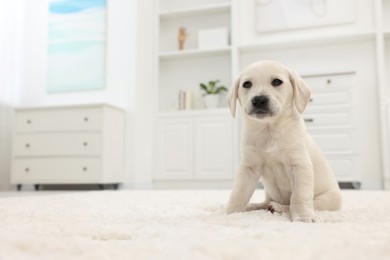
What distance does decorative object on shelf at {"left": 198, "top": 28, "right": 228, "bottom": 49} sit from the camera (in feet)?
15.8

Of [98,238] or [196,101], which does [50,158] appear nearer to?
[196,101]

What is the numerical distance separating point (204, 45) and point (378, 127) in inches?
89.8

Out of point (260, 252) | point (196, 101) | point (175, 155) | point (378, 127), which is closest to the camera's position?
point (260, 252)

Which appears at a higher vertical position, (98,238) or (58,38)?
(58,38)

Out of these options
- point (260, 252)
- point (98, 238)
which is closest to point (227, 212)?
point (98, 238)

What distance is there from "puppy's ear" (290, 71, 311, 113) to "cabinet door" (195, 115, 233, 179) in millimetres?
3073

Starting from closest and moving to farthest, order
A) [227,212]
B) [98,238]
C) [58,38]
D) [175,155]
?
[98,238], [227,212], [175,155], [58,38]

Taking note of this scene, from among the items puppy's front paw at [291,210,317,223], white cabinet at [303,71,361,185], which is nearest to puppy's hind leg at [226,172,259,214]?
puppy's front paw at [291,210,317,223]

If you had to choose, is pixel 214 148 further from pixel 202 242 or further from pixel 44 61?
pixel 202 242

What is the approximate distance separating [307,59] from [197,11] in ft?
5.04

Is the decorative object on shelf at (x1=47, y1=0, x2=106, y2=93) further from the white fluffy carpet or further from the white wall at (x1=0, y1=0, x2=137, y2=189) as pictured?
the white fluffy carpet

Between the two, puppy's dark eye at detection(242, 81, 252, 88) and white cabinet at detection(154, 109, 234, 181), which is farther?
white cabinet at detection(154, 109, 234, 181)

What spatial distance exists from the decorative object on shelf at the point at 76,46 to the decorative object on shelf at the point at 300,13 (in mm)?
2169

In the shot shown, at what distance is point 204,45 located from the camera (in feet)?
16.1
